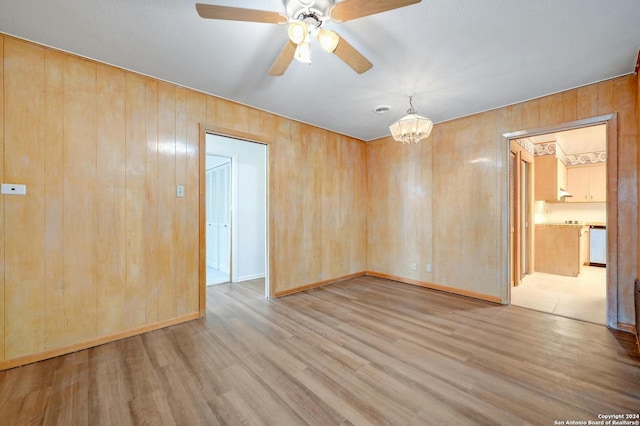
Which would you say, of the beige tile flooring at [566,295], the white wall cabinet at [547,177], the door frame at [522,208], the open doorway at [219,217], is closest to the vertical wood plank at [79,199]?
the open doorway at [219,217]

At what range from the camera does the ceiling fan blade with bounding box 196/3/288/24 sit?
1.49 metres

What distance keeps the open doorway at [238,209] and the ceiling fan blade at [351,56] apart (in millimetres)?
2700

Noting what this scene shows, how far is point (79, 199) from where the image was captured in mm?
2342

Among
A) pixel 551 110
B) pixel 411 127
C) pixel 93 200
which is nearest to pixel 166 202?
pixel 93 200

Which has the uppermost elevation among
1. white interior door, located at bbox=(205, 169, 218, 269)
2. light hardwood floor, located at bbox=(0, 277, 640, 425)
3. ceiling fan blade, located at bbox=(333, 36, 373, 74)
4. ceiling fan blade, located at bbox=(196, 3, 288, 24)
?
ceiling fan blade, located at bbox=(196, 3, 288, 24)

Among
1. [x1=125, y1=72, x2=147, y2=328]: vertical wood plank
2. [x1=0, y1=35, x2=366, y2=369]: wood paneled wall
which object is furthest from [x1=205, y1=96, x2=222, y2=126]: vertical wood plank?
[x1=125, y1=72, x2=147, y2=328]: vertical wood plank

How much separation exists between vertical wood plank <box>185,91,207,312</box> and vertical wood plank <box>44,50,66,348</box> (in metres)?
1.01

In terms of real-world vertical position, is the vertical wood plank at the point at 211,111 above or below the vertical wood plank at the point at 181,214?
above

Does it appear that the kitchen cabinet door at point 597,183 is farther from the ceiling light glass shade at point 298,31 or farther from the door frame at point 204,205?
the ceiling light glass shade at point 298,31

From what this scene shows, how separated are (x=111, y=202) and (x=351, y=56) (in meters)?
2.49

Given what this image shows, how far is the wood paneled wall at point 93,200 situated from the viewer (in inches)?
82.3

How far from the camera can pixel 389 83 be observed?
281 centimetres

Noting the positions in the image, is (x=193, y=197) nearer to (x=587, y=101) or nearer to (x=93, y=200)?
(x=93, y=200)

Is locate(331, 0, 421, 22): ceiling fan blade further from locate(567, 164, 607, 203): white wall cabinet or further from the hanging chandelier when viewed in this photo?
locate(567, 164, 607, 203): white wall cabinet
